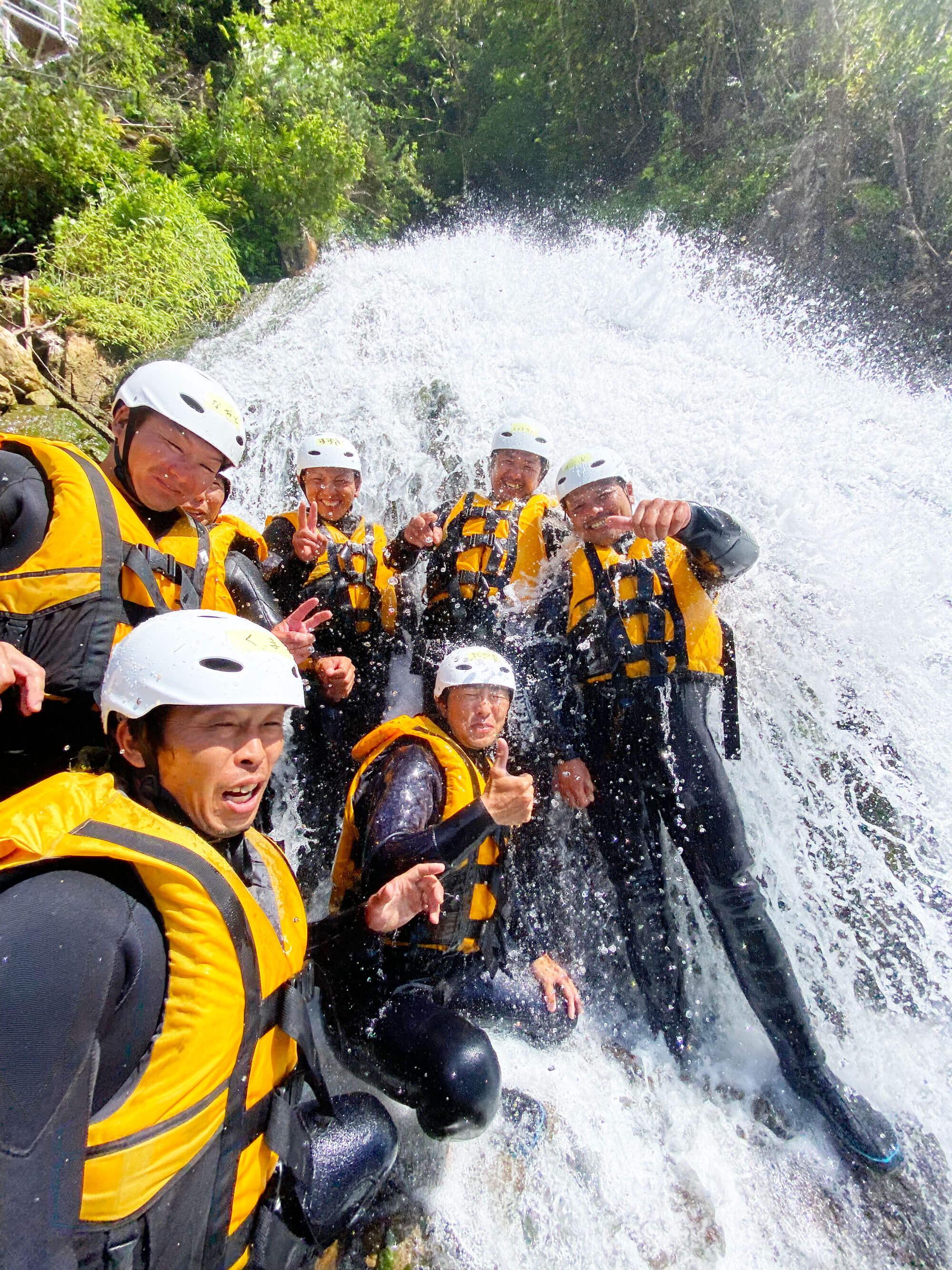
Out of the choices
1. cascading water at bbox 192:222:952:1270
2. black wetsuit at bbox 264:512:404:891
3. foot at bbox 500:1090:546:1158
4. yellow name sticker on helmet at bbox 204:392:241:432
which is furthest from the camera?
black wetsuit at bbox 264:512:404:891

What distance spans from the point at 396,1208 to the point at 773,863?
9.69ft

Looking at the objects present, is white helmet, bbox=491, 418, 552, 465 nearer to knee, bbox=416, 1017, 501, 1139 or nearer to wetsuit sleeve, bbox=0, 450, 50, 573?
wetsuit sleeve, bbox=0, 450, 50, 573

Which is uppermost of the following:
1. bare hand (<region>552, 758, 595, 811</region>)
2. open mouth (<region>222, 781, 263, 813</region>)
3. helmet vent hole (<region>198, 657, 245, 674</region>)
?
helmet vent hole (<region>198, 657, 245, 674</region>)

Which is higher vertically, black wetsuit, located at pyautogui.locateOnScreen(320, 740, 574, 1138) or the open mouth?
the open mouth

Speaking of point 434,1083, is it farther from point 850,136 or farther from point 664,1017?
point 850,136

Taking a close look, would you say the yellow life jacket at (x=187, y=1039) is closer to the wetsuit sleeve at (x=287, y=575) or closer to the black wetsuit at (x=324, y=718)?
the black wetsuit at (x=324, y=718)

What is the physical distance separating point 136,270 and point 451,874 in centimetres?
1147

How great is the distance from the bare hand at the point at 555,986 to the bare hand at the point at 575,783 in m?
0.90

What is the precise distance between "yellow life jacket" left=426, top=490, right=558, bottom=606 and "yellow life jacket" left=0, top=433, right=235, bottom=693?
2.18m

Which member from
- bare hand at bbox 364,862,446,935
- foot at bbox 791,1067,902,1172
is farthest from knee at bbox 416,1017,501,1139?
foot at bbox 791,1067,902,1172

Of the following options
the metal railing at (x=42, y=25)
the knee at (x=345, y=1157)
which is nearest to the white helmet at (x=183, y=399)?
the knee at (x=345, y=1157)

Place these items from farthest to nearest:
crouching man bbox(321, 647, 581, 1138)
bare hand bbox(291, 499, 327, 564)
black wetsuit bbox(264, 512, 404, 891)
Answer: black wetsuit bbox(264, 512, 404, 891) < bare hand bbox(291, 499, 327, 564) < crouching man bbox(321, 647, 581, 1138)

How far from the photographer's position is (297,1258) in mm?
1998

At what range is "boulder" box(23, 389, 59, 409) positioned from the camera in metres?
8.21
